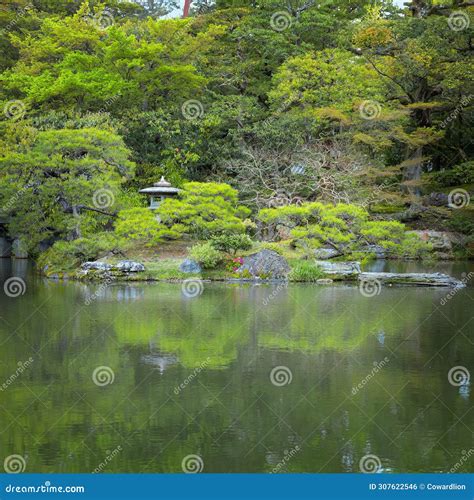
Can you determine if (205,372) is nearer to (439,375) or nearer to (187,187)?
(439,375)

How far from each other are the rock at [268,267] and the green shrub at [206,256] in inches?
25.4

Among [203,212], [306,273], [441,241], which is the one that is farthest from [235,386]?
[441,241]

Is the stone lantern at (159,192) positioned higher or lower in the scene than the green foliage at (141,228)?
higher

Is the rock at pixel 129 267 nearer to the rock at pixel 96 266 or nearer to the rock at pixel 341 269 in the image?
the rock at pixel 96 266

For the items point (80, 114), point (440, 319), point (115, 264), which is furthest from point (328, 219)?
point (80, 114)

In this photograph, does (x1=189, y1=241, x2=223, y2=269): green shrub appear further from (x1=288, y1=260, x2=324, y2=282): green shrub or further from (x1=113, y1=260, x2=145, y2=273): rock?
→ (x1=288, y1=260, x2=324, y2=282): green shrub

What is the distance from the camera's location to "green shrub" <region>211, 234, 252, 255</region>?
21.3 metres

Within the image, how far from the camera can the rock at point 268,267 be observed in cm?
2078

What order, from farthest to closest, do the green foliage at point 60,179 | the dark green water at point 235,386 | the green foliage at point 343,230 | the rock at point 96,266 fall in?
1. the green foliage at point 60,179
2. the green foliage at point 343,230
3. the rock at point 96,266
4. the dark green water at point 235,386

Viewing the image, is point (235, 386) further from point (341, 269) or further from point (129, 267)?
point (129, 267)

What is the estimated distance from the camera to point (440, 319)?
14.3 meters

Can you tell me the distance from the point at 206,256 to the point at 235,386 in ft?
38.1

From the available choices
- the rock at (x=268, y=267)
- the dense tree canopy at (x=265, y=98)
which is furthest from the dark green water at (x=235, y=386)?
the dense tree canopy at (x=265, y=98)

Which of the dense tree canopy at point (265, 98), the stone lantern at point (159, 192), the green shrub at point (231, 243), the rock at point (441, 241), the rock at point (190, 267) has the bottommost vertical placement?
the rock at point (441, 241)
